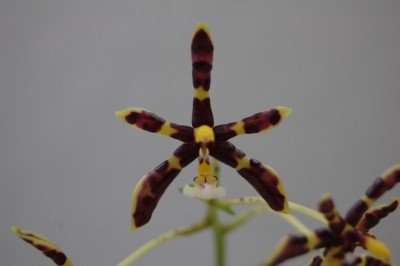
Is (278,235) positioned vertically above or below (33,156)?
below

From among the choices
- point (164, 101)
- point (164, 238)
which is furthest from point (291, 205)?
point (164, 101)

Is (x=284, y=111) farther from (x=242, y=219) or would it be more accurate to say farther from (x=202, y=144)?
(x=242, y=219)

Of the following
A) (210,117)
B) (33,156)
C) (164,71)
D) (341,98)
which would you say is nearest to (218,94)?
(164,71)

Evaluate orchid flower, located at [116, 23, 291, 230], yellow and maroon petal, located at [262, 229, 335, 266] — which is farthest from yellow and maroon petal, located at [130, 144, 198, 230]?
yellow and maroon petal, located at [262, 229, 335, 266]

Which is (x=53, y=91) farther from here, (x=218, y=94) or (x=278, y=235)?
(x=278, y=235)

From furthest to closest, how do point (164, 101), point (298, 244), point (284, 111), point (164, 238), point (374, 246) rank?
point (164, 101) < point (164, 238) < point (284, 111) < point (374, 246) < point (298, 244)
